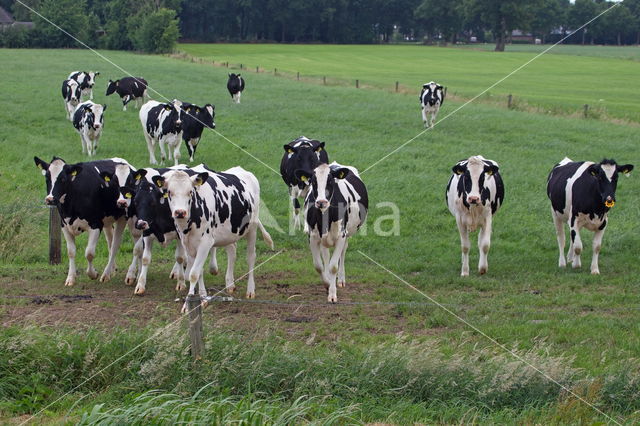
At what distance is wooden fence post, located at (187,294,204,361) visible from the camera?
30.2 feet

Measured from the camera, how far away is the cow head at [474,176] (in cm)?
1530

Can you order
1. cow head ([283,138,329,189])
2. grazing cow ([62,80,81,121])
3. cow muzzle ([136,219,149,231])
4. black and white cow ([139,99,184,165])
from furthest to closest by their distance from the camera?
grazing cow ([62,80,81,121]) < black and white cow ([139,99,184,165]) < cow head ([283,138,329,189]) < cow muzzle ([136,219,149,231])

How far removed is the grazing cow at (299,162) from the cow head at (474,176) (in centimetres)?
340

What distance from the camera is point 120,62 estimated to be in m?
65.7

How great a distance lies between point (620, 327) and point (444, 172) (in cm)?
1292

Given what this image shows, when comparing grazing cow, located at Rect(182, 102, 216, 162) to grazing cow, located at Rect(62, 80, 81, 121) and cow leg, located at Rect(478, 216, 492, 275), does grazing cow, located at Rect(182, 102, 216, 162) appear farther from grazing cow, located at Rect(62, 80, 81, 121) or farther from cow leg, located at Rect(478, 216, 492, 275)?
cow leg, located at Rect(478, 216, 492, 275)

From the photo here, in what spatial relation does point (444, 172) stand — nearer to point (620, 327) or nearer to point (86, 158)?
point (86, 158)

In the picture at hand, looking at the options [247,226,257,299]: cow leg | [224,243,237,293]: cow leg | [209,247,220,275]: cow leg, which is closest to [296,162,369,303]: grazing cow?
[247,226,257,299]: cow leg

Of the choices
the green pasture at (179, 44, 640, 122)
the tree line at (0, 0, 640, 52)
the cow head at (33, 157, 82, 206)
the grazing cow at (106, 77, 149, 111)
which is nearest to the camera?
the cow head at (33, 157, 82, 206)

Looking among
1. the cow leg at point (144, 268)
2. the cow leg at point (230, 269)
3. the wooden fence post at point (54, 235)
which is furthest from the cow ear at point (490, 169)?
the wooden fence post at point (54, 235)

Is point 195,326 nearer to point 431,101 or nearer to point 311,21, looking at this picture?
point 431,101

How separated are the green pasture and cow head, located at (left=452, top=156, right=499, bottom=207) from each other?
84.0 ft

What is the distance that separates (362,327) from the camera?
11.6 meters

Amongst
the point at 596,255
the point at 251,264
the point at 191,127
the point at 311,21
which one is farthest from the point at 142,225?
the point at 311,21
